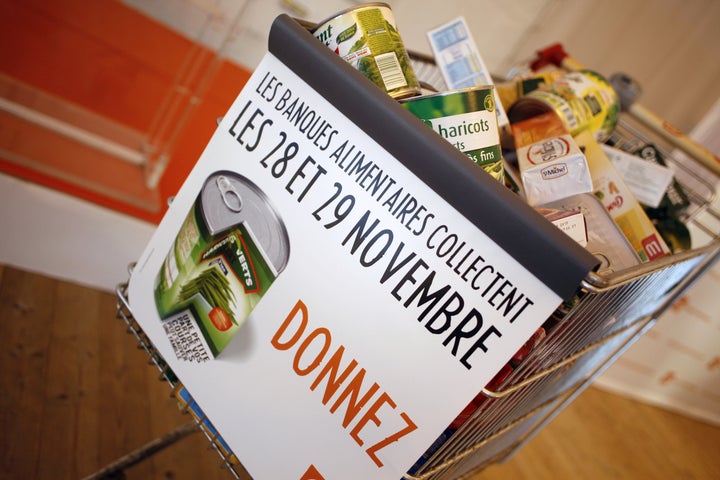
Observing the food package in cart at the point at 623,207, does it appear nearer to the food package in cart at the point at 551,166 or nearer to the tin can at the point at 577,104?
the tin can at the point at 577,104

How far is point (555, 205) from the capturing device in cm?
91

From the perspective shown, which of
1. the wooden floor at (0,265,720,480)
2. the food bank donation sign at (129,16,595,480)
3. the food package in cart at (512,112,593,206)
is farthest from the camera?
the wooden floor at (0,265,720,480)

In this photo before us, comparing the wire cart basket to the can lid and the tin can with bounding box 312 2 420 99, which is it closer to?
the can lid

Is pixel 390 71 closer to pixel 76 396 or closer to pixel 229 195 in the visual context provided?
pixel 229 195

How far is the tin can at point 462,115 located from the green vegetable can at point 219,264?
0.76 feet

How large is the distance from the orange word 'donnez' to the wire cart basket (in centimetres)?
7

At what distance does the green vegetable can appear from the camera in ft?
2.51

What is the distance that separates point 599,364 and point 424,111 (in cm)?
84

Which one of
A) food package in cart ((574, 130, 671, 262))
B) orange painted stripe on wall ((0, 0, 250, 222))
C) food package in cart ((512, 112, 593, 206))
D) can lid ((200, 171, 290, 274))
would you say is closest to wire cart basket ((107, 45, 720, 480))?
food package in cart ((574, 130, 671, 262))

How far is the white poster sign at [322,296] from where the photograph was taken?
2.14 feet

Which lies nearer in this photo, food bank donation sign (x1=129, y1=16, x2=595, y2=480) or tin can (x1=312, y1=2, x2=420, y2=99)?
food bank donation sign (x1=129, y1=16, x2=595, y2=480)

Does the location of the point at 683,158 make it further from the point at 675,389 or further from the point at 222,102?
the point at 222,102

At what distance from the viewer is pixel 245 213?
0.78m

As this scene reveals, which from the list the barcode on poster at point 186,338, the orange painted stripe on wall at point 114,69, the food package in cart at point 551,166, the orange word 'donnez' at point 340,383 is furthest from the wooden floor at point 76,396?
the food package in cart at point 551,166
